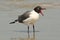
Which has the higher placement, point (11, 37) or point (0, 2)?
point (0, 2)

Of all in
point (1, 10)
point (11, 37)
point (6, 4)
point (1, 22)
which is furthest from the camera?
point (6, 4)

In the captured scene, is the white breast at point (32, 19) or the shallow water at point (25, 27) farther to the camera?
the white breast at point (32, 19)

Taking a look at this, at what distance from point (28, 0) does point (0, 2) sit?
175 centimetres

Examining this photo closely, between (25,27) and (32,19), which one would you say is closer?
(32,19)

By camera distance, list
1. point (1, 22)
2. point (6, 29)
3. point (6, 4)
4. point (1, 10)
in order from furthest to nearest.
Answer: point (6, 4) → point (1, 10) → point (1, 22) → point (6, 29)

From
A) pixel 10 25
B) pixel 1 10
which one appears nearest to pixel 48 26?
pixel 10 25

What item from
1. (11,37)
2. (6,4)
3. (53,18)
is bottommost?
(11,37)

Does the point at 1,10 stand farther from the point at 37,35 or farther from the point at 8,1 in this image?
the point at 37,35

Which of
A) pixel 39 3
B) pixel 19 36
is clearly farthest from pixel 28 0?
pixel 19 36

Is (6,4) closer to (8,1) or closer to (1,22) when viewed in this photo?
(8,1)

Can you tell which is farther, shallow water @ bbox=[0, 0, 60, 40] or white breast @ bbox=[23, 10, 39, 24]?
white breast @ bbox=[23, 10, 39, 24]

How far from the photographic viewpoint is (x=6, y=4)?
16.1m

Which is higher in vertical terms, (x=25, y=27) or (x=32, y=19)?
(x=32, y=19)

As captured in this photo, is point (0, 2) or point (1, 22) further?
point (0, 2)
